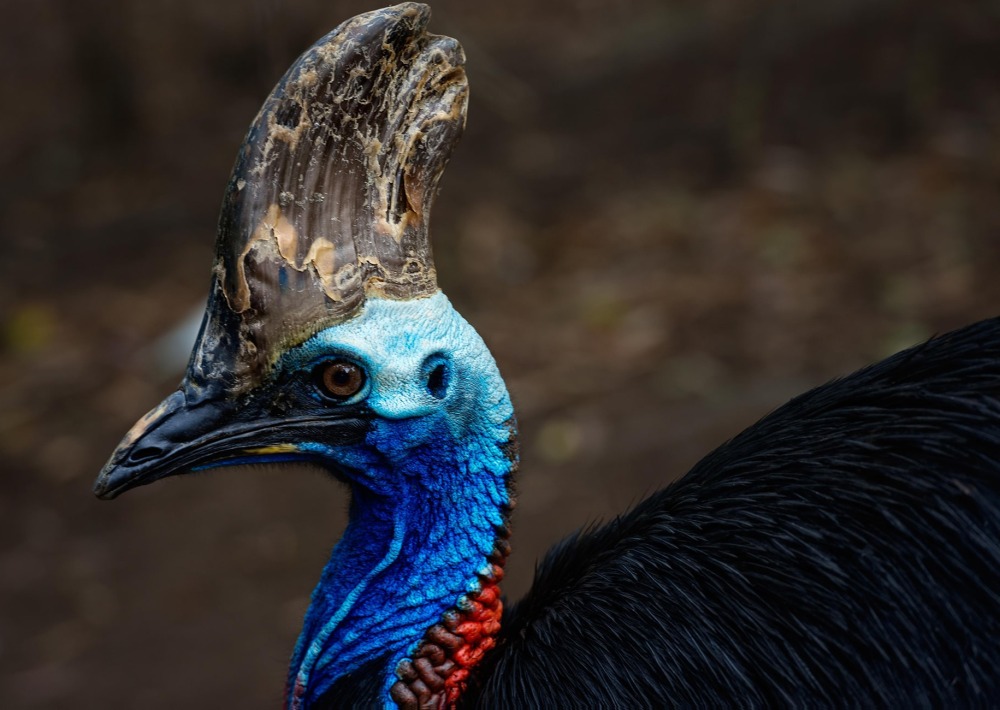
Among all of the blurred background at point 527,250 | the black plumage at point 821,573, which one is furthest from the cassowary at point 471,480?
the blurred background at point 527,250

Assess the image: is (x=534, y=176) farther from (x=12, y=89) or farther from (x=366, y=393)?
(x=366, y=393)

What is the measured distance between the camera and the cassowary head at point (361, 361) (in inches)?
74.0

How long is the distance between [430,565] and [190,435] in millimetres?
437

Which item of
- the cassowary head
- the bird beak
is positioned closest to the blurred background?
the cassowary head

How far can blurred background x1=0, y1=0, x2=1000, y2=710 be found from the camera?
14.5ft

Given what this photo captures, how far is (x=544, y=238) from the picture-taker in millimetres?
6211

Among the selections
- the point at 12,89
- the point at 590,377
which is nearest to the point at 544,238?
the point at 590,377

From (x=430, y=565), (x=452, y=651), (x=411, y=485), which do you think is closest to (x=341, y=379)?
(x=411, y=485)

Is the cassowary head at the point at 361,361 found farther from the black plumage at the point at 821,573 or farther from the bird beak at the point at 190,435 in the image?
the black plumage at the point at 821,573

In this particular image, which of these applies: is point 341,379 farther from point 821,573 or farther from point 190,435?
point 821,573

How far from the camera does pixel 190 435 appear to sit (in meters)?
1.93

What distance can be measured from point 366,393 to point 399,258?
0.22 meters

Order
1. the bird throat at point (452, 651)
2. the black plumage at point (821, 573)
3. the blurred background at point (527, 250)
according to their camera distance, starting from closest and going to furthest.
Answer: the black plumage at point (821, 573) < the bird throat at point (452, 651) < the blurred background at point (527, 250)

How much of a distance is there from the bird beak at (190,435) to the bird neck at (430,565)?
0.52 feet
